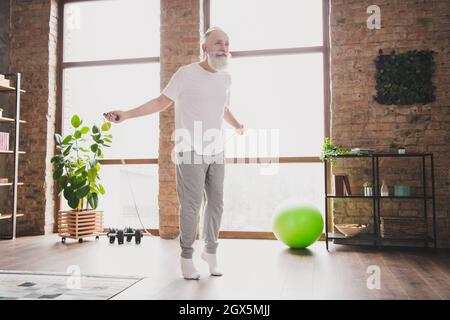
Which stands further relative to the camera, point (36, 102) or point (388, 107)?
point (36, 102)

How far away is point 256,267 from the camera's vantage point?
2.92 metres

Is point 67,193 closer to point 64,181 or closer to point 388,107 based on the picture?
point 64,181

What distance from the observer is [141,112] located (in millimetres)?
2445

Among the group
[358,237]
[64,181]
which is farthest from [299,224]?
[64,181]

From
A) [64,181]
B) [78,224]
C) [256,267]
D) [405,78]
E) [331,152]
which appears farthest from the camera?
[64,181]

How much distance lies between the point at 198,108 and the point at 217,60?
0.32 m

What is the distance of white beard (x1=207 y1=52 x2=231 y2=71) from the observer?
242 cm

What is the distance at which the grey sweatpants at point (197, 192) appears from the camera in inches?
94.0

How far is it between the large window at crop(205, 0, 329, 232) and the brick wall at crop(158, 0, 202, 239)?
0.29 metres

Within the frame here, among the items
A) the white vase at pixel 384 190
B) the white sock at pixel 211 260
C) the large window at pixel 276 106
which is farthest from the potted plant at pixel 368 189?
the white sock at pixel 211 260

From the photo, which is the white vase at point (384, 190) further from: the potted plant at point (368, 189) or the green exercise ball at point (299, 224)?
the green exercise ball at point (299, 224)

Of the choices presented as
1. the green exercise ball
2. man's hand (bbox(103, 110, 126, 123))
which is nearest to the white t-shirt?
man's hand (bbox(103, 110, 126, 123))

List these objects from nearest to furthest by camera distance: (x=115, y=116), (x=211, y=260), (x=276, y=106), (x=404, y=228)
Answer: (x=115, y=116), (x=211, y=260), (x=404, y=228), (x=276, y=106)
